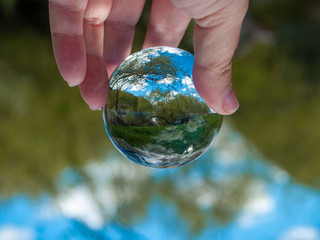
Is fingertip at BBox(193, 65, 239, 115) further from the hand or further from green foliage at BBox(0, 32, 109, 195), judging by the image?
green foliage at BBox(0, 32, 109, 195)

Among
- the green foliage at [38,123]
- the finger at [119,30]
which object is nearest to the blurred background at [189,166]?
the green foliage at [38,123]

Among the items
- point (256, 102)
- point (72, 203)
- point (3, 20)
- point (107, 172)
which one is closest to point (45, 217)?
point (72, 203)

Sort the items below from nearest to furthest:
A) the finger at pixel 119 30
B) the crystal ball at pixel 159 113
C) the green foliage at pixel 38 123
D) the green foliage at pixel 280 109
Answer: the crystal ball at pixel 159 113
the finger at pixel 119 30
the green foliage at pixel 38 123
the green foliage at pixel 280 109

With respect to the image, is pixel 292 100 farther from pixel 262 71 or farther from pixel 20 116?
pixel 20 116

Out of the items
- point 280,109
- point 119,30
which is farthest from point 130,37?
point 280,109

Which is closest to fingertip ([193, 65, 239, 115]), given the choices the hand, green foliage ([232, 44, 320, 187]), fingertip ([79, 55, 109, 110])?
the hand

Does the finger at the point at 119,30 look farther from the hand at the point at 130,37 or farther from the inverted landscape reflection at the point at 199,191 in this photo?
the inverted landscape reflection at the point at 199,191
